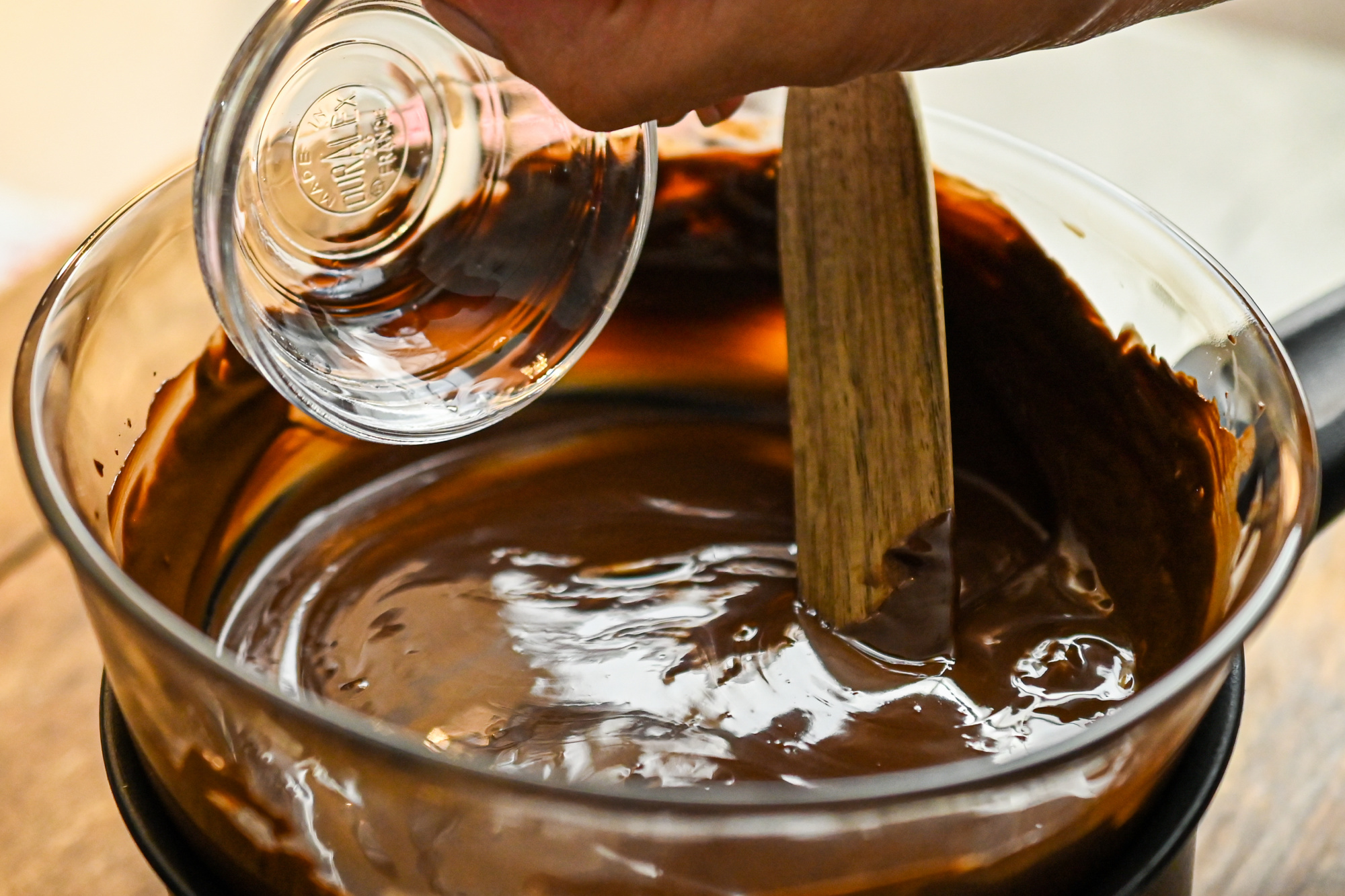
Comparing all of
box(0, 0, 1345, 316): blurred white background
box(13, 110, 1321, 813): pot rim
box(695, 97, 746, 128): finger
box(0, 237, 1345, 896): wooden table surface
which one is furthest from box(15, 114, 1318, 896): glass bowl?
box(0, 0, 1345, 316): blurred white background

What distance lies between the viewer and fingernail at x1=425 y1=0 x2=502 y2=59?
1.27ft

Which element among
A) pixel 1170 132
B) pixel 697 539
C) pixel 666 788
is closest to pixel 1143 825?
pixel 666 788

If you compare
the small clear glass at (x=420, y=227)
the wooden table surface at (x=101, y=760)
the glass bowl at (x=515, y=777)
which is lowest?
the wooden table surface at (x=101, y=760)

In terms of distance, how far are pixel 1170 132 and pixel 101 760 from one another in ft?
3.06

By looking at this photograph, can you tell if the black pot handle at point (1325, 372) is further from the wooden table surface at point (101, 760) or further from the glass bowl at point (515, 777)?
the wooden table surface at point (101, 760)

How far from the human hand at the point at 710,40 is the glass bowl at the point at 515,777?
135 millimetres

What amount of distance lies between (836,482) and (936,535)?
4 cm

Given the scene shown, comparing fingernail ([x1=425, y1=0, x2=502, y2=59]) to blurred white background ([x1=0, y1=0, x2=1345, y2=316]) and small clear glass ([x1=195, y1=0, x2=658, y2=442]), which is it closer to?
small clear glass ([x1=195, y1=0, x2=658, y2=442])

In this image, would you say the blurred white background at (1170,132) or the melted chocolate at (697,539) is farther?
the blurred white background at (1170,132)

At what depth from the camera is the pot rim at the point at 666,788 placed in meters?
0.27

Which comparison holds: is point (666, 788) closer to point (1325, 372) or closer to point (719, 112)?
point (1325, 372)

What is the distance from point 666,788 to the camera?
280 mm

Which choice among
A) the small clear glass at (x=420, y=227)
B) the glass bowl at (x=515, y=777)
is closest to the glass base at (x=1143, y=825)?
the glass bowl at (x=515, y=777)

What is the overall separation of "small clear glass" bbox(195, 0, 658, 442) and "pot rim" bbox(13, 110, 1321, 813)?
9cm
